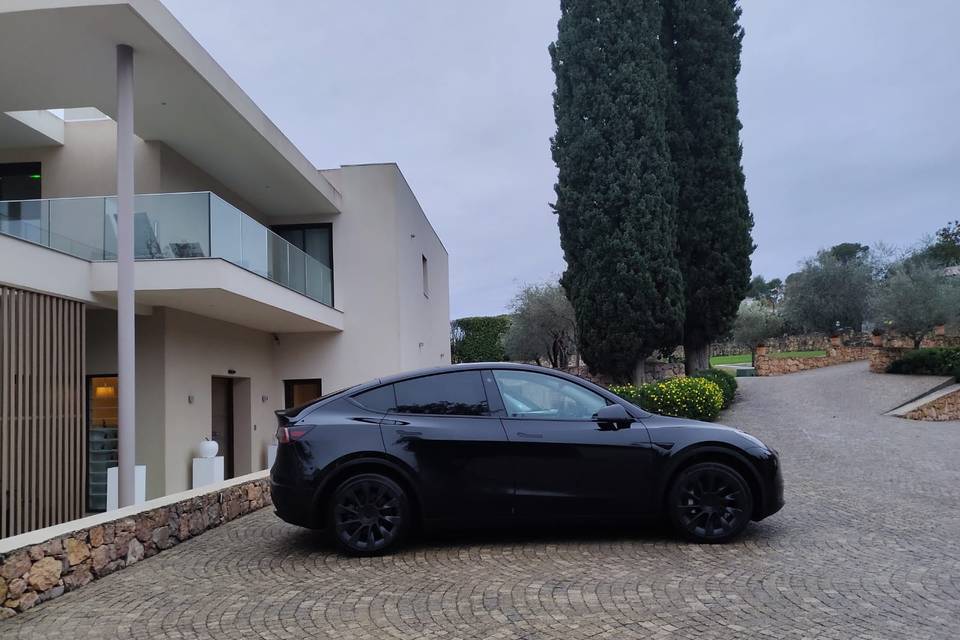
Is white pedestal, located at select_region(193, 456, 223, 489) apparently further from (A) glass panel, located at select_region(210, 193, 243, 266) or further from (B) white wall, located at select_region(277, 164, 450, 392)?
(B) white wall, located at select_region(277, 164, 450, 392)

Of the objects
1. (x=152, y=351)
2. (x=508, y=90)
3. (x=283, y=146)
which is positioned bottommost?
(x=152, y=351)

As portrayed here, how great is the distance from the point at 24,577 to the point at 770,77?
967 inches

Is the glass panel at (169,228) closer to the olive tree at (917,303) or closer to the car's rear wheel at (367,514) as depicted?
the car's rear wheel at (367,514)

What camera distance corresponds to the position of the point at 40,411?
8.56m

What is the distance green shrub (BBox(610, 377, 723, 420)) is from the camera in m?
14.0

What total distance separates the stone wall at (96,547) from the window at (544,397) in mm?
3140

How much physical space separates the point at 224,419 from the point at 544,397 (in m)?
10.7

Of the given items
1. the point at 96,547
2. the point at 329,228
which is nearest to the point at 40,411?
the point at 96,547

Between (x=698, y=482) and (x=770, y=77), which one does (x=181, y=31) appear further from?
(x=770, y=77)

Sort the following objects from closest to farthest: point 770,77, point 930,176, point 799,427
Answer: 1. point 799,427
2. point 770,77
3. point 930,176

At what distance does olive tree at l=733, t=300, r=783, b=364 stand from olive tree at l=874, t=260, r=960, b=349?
13.0 m

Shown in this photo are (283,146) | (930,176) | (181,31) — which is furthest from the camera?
(930,176)

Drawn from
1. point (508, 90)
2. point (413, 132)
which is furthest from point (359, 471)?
point (413, 132)

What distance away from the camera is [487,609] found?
399 cm
